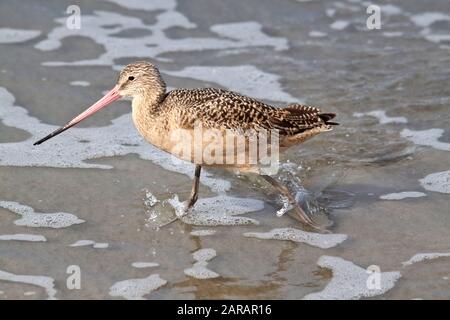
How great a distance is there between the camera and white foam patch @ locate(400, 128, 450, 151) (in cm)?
807

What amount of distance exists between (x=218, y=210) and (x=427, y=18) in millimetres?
5545

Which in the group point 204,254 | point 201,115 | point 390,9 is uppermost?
point 390,9

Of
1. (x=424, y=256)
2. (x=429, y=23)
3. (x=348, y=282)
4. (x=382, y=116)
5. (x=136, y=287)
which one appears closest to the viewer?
(x=136, y=287)

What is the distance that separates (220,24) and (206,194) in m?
4.31

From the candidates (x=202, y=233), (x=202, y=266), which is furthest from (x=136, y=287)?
(x=202, y=233)

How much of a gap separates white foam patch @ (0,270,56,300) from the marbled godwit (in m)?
1.48

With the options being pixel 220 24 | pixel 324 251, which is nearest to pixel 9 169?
pixel 324 251

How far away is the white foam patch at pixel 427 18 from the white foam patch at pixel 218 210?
5.00m

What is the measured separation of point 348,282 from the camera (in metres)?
5.89

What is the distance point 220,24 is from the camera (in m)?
11.1

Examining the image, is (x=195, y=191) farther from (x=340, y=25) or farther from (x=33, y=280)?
(x=340, y=25)

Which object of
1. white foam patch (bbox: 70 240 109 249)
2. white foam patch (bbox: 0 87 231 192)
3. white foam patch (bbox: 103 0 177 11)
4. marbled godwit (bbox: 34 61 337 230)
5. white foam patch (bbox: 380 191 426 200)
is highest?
white foam patch (bbox: 103 0 177 11)

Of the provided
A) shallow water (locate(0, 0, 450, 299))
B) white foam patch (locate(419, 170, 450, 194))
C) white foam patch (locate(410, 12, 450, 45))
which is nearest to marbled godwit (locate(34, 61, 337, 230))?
shallow water (locate(0, 0, 450, 299))

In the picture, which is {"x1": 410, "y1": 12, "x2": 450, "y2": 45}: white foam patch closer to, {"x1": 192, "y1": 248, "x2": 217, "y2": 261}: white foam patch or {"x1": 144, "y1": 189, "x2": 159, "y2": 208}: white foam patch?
{"x1": 144, "y1": 189, "x2": 159, "y2": 208}: white foam patch
